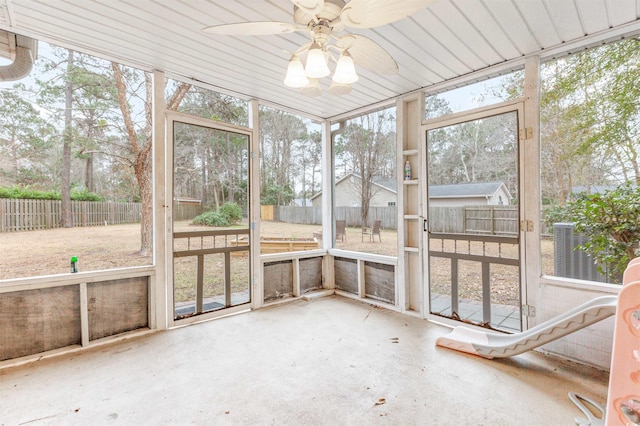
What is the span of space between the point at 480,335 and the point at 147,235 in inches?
139

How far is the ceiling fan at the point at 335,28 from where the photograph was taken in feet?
4.47

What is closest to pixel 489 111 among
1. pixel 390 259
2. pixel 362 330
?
pixel 390 259

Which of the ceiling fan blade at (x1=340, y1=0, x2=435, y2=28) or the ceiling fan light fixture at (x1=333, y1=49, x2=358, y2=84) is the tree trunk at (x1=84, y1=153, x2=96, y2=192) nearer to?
the ceiling fan light fixture at (x1=333, y1=49, x2=358, y2=84)

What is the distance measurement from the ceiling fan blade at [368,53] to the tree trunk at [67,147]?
2.62m

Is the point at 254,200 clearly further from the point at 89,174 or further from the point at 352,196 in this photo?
the point at 89,174

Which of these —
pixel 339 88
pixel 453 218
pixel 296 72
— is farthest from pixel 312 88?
pixel 453 218

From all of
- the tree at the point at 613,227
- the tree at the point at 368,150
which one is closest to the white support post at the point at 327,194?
the tree at the point at 368,150

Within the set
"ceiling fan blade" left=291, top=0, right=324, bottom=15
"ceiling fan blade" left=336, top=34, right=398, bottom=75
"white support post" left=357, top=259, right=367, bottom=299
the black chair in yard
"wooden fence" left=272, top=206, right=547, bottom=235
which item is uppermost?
"ceiling fan blade" left=336, top=34, right=398, bottom=75

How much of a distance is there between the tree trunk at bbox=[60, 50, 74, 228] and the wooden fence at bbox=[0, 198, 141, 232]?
4 centimetres

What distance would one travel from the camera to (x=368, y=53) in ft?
6.03

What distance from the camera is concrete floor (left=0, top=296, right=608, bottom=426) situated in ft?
6.20

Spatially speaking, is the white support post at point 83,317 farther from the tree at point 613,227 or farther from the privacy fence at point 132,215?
the tree at point 613,227

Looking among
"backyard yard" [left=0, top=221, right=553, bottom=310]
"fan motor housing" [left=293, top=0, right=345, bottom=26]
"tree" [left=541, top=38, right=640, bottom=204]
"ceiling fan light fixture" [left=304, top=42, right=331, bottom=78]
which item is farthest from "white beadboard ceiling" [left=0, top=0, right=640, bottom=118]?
"backyard yard" [left=0, top=221, right=553, bottom=310]

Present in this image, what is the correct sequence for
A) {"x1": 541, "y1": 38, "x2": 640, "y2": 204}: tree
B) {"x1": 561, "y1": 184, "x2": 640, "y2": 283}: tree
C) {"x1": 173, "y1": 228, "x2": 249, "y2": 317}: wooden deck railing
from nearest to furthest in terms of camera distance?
1. {"x1": 561, "y1": 184, "x2": 640, "y2": 283}: tree
2. {"x1": 541, "y1": 38, "x2": 640, "y2": 204}: tree
3. {"x1": 173, "y1": 228, "x2": 249, "y2": 317}: wooden deck railing
